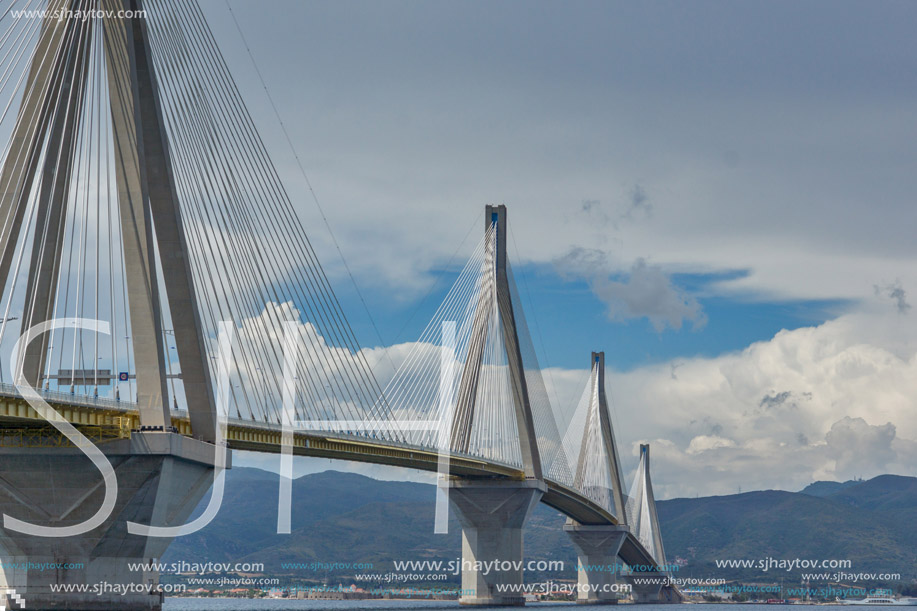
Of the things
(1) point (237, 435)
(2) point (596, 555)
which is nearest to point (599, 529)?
(2) point (596, 555)

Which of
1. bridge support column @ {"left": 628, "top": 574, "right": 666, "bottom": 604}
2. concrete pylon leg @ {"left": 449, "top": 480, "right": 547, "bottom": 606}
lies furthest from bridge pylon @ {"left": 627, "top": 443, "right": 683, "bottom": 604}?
concrete pylon leg @ {"left": 449, "top": 480, "right": 547, "bottom": 606}

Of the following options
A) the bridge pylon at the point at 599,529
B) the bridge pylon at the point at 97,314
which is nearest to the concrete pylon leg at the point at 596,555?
the bridge pylon at the point at 599,529

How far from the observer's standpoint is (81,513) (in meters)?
34.8

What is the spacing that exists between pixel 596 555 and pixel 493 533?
1483 inches

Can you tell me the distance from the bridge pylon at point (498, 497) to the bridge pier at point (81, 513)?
40.8 m

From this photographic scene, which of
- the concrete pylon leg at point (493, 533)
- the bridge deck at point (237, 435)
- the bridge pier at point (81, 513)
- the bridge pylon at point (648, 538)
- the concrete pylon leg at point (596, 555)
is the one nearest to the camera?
the bridge deck at point (237, 435)

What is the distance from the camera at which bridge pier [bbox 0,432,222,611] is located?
3416 centimetres

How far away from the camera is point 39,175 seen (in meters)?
33.4

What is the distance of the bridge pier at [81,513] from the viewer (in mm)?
34156

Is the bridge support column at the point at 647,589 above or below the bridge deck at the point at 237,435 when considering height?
below

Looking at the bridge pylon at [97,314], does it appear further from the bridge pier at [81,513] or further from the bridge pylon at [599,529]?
the bridge pylon at [599,529]

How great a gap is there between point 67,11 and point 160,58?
3.51 m

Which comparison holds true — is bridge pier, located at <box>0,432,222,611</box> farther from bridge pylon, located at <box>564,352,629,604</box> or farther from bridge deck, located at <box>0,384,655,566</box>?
bridge pylon, located at <box>564,352,629,604</box>

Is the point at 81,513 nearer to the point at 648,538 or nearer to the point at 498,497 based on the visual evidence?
the point at 498,497
